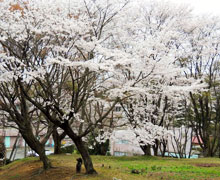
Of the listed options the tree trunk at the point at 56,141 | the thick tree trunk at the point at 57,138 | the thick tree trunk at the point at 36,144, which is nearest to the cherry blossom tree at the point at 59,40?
the thick tree trunk at the point at 36,144

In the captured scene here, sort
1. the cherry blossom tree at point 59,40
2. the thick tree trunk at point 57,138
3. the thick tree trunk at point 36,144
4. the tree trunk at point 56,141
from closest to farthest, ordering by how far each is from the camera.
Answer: the cherry blossom tree at point 59,40 < the thick tree trunk at point 36,144 < the thick tree trunk at point 57,138 < the tree trunk at point 56,141

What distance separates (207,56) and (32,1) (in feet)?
44.9

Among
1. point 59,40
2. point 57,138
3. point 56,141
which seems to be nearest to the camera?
point 59,40

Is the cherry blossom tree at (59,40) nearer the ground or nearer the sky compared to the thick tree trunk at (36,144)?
nearer the sky

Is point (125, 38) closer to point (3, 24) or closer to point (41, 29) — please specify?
point (41, 29)

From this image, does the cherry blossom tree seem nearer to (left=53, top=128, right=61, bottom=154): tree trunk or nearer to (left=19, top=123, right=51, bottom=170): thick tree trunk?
(left=19, top=123, right=51, bottom=170): thick tree trunk

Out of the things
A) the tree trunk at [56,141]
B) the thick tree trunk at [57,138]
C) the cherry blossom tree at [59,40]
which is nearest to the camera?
the cherry blossom tree at [59,40]

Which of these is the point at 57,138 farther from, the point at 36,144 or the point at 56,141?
the point at 36,144

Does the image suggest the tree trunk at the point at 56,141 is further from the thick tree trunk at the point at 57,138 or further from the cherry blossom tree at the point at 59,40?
the cherry blossom tree at the point at 59,40

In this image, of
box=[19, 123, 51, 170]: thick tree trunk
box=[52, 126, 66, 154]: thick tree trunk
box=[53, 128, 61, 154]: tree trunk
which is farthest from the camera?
box=[53, 128, 61, 154]: tree trunk

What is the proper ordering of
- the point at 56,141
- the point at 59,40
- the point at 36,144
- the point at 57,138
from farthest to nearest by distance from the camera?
1. the point at 56,141
2. the point at 57,138
3. the point at 36,144
4. the point at 59,40

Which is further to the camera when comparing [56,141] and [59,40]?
[56,141]

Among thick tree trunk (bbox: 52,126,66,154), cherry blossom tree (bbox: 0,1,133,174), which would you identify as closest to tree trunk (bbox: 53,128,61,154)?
thick tree trunk (bbox: 52,126,66,154)

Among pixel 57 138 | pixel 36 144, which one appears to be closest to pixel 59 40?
pixel 36 144
